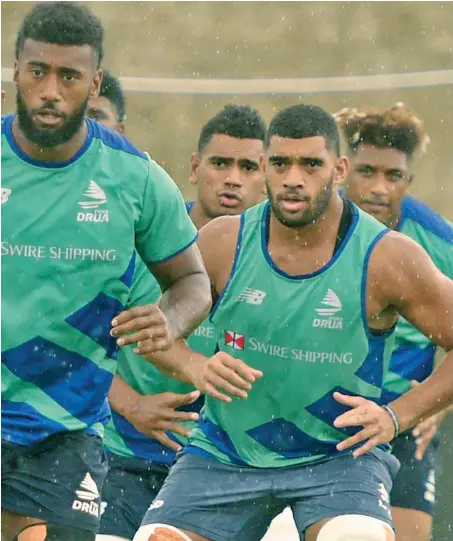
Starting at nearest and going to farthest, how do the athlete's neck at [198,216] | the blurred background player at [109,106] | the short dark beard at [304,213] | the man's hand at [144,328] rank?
the man's hand at [144,328] < the short dark beard at [304,213] < the athlete's neck at [198,216] < the blurred background player at [109,106]

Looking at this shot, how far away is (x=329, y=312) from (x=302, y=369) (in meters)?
0.22

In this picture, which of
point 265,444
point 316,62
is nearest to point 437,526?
point 265,444

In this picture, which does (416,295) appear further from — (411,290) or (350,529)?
(350,529)

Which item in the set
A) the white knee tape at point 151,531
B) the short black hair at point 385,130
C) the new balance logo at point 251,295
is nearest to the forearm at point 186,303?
the new balance logo at point 251,295

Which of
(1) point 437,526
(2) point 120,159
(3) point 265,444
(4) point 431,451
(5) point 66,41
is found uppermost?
(5) point 66,41

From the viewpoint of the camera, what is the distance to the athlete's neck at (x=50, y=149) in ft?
16.4

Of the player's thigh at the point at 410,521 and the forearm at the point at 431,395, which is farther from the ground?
the forearm at the point at 431,395

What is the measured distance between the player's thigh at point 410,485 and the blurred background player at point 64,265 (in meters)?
2.03

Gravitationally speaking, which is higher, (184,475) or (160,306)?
(160,306)

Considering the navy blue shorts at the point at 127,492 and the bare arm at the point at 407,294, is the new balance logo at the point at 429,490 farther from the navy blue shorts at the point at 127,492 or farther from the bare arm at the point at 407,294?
the bare arm at the point at 407,294

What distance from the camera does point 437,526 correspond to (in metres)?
8.83

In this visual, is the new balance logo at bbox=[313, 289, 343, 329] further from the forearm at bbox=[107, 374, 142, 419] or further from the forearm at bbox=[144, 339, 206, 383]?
the forearm at bbox=[107, 374, 142, 419]

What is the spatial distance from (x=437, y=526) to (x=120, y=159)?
4495 mm

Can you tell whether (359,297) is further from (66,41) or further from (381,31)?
(381,31)
